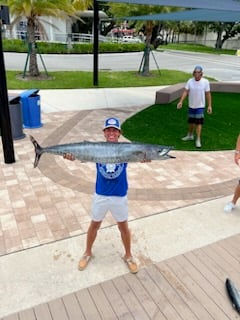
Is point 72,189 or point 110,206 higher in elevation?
point 110,206

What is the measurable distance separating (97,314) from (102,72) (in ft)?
59.3

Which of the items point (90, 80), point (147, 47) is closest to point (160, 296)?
point (90, 80)

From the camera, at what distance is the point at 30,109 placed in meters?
8.55

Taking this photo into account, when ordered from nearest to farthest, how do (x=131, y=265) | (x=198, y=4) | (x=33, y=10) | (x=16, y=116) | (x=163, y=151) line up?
1. (x=163, y=151)
2. (x=131, y=265)
3. (x=198, y=4)
4. (x=16, y=116)
5. (x=33, y=10)

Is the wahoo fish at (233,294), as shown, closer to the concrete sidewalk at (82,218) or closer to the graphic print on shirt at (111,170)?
the concrete sidewalk at (82,218)

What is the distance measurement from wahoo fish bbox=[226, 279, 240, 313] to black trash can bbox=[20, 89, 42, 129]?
6584mm

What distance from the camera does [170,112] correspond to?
35.3 ft

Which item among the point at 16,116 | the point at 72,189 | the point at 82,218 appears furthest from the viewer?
the point at 16,116

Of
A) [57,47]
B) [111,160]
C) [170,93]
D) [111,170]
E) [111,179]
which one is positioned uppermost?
[111,160]

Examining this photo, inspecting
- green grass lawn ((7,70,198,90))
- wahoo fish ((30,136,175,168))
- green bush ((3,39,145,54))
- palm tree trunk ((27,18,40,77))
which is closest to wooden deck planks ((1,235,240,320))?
wahoo fish ((30,136,175,168))

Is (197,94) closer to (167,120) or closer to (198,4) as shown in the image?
(198,4)

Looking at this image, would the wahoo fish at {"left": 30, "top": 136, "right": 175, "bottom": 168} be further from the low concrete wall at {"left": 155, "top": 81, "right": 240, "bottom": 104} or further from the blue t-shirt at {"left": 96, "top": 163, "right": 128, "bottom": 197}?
the low concrete wall at {"left": 155, "top": 81, "right": 240, "bottom": 104}

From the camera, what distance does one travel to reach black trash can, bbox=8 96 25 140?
7.51 meters

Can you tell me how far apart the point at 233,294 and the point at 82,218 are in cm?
224
